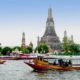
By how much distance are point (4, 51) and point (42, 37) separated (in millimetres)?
50522

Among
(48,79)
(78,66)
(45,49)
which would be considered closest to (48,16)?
(45,49)

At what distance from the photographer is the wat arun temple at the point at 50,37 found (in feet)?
576

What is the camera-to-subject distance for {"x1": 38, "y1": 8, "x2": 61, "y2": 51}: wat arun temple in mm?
175500

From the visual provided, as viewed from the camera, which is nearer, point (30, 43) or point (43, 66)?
point (43, 66)

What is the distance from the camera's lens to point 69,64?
4541 cm

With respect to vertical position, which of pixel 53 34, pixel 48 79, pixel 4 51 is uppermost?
pixel 53 34

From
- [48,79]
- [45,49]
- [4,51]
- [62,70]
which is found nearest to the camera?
[48,79]

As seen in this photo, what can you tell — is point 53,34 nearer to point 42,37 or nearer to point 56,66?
point 42,37

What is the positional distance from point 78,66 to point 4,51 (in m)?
87.2

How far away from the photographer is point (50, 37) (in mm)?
175500

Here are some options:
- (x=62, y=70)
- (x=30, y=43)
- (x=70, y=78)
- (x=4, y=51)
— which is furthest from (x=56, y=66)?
(x=30, y=43)

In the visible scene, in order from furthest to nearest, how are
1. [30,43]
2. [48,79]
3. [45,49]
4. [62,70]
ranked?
[30,43]
[45,49]
[62,70]
[48,79]

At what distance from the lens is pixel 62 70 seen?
44656 millimetres

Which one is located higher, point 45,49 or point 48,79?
point 45,49
